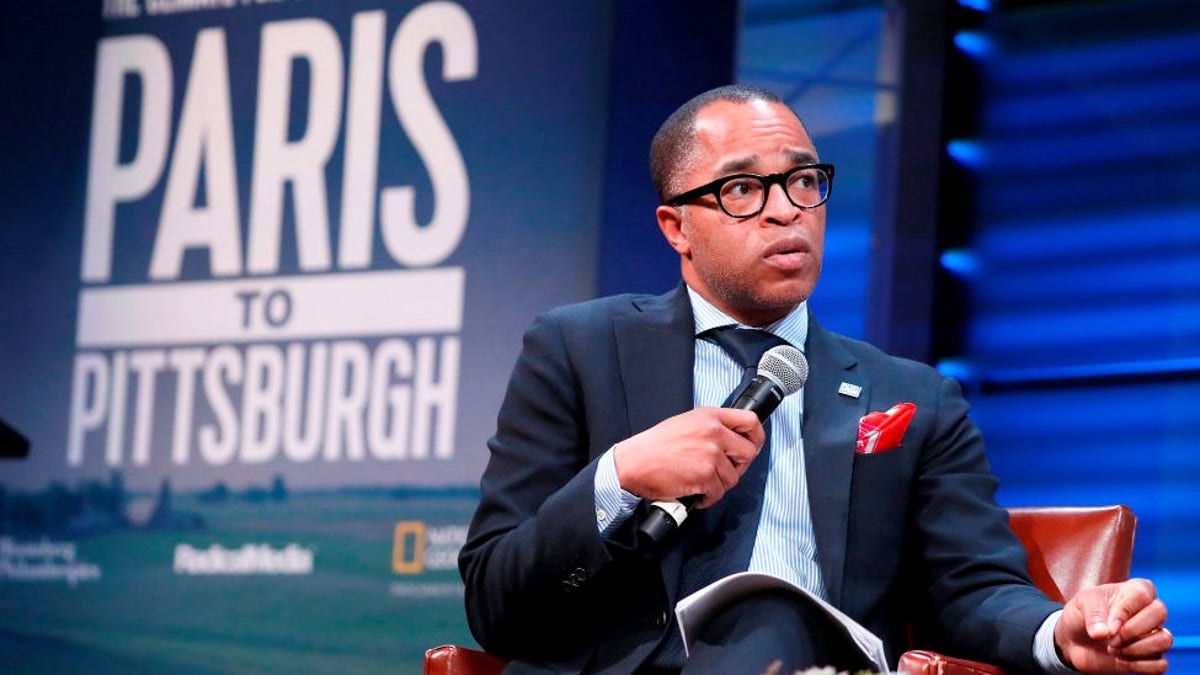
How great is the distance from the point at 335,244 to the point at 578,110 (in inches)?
29.6

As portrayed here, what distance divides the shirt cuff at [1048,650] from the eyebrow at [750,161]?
0.72 m

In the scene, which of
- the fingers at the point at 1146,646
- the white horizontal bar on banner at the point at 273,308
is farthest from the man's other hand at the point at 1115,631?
the white horizontal bar on banner at the point at 273,308

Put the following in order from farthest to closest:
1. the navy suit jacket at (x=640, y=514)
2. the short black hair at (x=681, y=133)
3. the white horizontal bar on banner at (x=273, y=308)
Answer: the white horizontal bar on banner at (x=273, y=308) < the short black hair at (x=681, y=133) < the navy suit jacket at (x=640, y=514)

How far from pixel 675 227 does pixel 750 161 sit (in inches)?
8.2

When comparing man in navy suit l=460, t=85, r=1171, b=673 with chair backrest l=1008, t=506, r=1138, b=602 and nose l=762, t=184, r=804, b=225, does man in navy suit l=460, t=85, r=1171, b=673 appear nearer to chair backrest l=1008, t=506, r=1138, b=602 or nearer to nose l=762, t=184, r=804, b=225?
nose l=762, t=184, r=804, b=225

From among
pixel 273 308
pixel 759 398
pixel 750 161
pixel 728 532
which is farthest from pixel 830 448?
pixel 273 308

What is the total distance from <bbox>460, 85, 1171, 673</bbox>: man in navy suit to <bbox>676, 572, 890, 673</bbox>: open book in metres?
0.04

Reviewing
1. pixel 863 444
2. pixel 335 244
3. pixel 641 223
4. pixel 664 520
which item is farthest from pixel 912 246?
pixel 664 520

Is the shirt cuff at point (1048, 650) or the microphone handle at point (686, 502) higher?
the microphone handle at point (686, 502)

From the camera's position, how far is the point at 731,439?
2062 mm

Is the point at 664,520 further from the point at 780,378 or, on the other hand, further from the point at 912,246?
the point at 912,246

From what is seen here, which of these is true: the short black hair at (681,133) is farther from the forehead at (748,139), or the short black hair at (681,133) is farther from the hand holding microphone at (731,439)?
the hand holding microphone at (731,439)

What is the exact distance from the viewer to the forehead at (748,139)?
95.5 inches

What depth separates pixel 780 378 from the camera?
2131 millimetres
